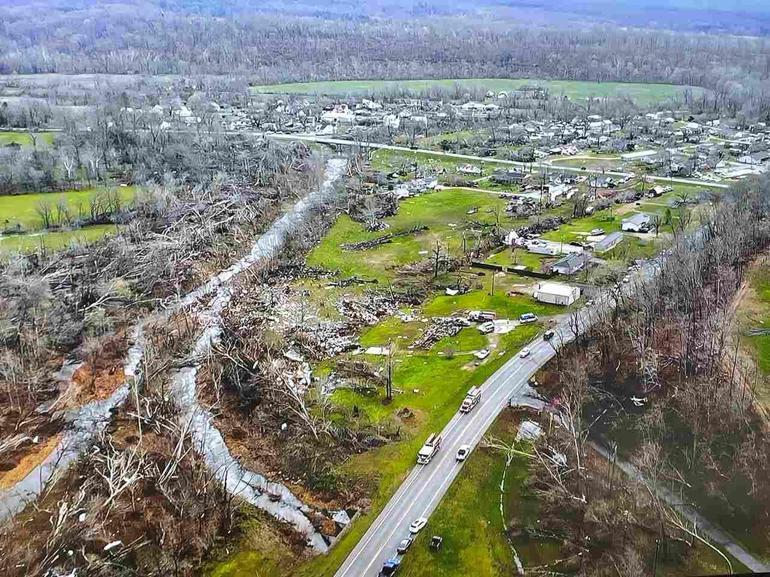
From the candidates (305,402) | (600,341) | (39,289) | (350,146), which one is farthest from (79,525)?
(350,146)

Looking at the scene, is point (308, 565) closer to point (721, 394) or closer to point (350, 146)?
point (721, 394)

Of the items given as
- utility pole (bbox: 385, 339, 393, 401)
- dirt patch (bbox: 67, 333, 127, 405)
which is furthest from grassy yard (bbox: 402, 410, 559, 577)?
dirt patch (bbox: 67, 333, 127, 405)

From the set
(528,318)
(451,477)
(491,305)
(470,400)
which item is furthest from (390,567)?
(491,305)

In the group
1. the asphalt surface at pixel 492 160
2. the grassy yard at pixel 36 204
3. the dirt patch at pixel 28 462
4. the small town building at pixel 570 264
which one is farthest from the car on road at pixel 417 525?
the asphalt surface at pixel 492 160

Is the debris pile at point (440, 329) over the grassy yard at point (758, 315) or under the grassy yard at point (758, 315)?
under

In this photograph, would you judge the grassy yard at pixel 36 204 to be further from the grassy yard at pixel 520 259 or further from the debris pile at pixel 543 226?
the debris pile at pixel 543 226

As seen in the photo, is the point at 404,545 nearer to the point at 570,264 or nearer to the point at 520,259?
the point at 570,264
